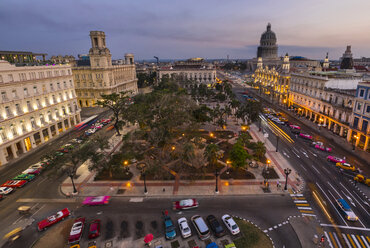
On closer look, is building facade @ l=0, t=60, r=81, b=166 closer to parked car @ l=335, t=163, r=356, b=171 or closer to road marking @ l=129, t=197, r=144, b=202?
road marking @ l=129, t=197, r=144, b=202

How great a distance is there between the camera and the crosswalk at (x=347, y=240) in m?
26.0

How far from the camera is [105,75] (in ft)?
310

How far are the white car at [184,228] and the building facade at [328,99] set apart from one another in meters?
52.3

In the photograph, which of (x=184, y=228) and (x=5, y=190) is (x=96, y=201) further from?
(x=5, y=190)

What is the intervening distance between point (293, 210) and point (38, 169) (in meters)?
49.2

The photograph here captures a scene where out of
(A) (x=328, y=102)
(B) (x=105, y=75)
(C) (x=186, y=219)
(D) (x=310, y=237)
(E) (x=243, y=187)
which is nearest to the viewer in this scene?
(D) (x=310, y=237)

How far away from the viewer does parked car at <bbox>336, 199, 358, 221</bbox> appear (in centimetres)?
2950

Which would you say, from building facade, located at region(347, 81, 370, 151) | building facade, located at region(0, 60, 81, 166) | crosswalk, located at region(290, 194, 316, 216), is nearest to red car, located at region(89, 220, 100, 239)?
crosswalk, located at region(290, 194, 316, 216)

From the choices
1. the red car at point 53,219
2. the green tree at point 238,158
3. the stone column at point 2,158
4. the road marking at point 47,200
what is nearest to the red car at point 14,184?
the road marking at point 47,200

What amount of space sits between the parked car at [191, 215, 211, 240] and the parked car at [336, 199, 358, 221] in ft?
67.1

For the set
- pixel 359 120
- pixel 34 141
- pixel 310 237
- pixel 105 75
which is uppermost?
pixel 105 75

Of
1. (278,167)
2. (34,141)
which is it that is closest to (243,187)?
(278,167)

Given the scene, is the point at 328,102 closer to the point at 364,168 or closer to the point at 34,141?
the point at 364,168

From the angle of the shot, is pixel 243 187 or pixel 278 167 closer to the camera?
pixel 243 187
